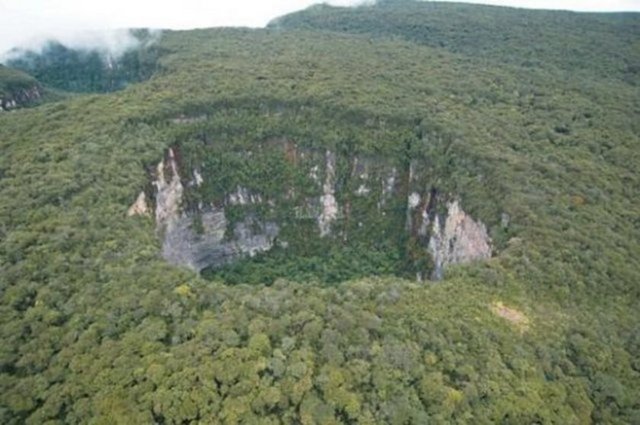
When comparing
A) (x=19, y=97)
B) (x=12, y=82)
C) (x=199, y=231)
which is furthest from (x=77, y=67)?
(x=199, y=231)

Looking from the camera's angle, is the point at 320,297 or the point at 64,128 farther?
the point at 64,128

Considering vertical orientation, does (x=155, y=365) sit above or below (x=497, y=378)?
above

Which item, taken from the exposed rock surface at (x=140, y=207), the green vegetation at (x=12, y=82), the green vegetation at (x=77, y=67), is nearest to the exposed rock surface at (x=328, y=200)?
the exposed rock surface at (x=140, y=207)

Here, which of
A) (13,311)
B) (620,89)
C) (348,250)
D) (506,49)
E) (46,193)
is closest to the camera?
(13,311)

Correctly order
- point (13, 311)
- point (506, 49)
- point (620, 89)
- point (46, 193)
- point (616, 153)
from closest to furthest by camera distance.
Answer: point (13, 311)
point (46, 193)
point (616, 153)
point (620, 89)
point (506, 49)

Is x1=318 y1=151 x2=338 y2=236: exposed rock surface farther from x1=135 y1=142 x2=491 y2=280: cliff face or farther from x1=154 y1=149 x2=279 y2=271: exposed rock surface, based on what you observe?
x1=154 y1=149 x2=279 y2=271: exposed rock surface

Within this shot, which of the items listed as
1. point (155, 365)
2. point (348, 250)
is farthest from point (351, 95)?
point (155, 365)

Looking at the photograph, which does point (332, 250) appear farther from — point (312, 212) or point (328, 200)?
point (328, 200)

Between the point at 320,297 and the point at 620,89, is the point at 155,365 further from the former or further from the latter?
the point at 620,89

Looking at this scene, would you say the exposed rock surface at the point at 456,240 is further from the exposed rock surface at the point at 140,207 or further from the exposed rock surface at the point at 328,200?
the exposed rock surface at the point at 140,207
